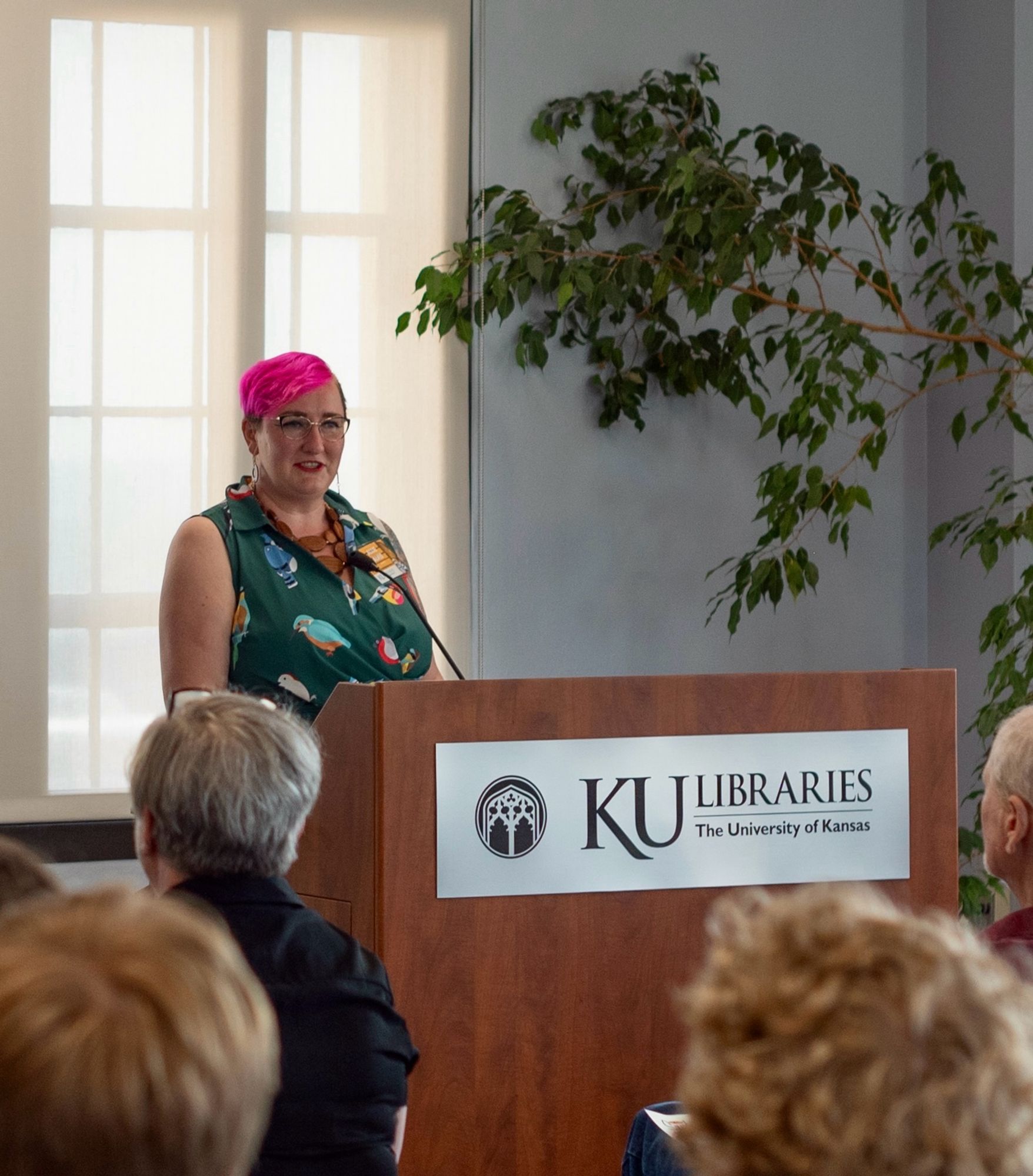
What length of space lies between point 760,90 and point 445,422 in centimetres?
145

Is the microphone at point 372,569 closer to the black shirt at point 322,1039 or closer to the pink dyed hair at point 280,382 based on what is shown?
the pink dyed hair at point 280,382

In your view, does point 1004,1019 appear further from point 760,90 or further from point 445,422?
point 760,90

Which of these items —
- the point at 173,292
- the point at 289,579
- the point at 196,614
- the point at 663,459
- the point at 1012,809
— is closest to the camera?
the point at 1012,809

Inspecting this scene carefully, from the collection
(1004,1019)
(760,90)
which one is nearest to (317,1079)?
(1004,1019)

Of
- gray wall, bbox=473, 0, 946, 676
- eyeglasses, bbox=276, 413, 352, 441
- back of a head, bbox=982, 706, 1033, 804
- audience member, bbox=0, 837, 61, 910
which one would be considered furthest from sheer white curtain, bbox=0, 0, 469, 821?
audience member, bbox=0, 837, 61, 910

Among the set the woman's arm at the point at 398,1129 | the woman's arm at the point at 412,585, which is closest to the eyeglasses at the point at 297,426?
the woman's arm at the point at 412,585

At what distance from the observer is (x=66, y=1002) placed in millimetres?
683

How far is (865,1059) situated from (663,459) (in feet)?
12.7

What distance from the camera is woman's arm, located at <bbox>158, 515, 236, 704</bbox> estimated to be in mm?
2621

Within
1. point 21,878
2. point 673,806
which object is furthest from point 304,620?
point 21,878

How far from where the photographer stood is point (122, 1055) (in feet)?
2.21

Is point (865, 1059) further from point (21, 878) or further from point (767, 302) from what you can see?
point (767, 302)

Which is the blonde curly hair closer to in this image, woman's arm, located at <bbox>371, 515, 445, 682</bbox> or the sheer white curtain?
woman's arm, located at <bbox>371, 515, 445, 682</bbox>

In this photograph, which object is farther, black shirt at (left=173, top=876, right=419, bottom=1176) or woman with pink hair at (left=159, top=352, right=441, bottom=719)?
woman with pink hair at (left=159, top=352, right=441, bottom=719)
